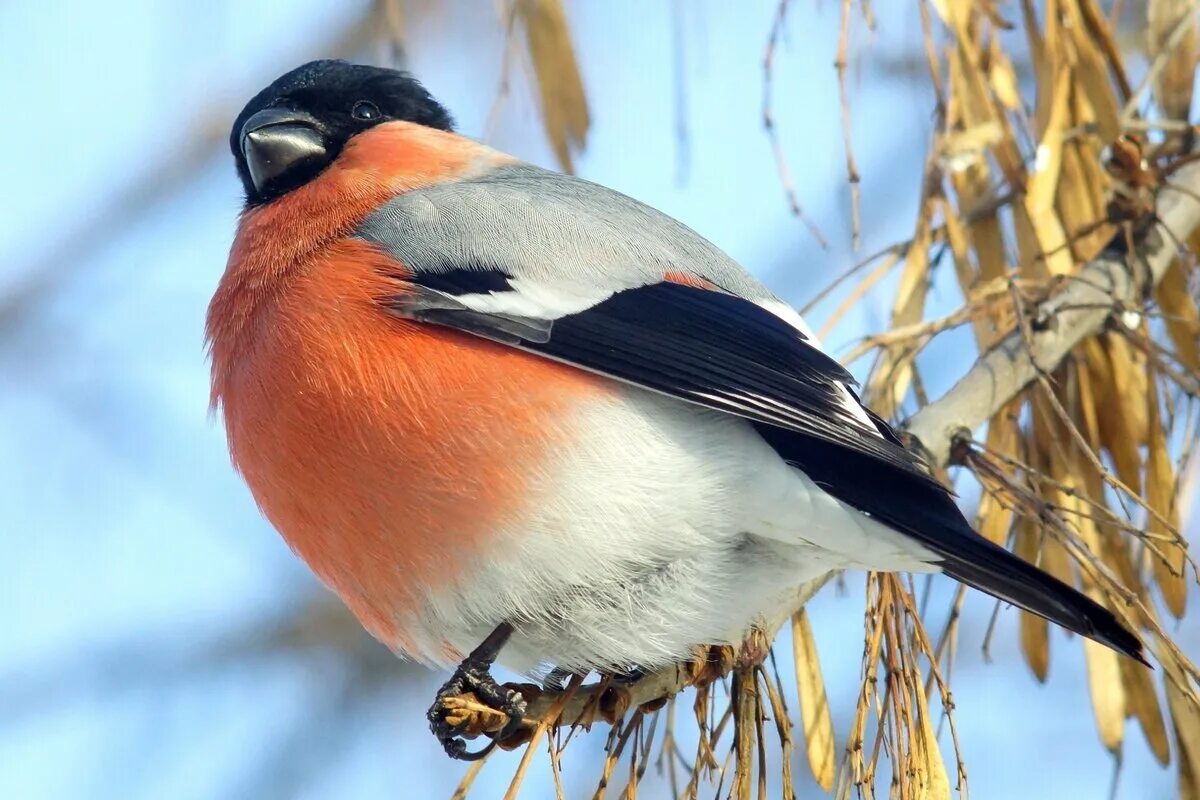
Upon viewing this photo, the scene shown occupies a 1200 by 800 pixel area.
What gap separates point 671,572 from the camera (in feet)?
6.79

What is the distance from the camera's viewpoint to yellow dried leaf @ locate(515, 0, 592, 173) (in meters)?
2.18

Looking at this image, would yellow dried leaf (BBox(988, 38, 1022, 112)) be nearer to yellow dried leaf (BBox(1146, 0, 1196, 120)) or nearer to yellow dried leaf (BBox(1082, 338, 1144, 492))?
yellow dried leaf (BBox(1146, 0, 1196, 120))

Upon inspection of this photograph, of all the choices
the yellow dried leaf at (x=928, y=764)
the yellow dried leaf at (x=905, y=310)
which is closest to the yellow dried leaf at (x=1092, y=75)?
the yellow dried leaf at (x=905, y=310)

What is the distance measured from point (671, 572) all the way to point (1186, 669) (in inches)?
28.2

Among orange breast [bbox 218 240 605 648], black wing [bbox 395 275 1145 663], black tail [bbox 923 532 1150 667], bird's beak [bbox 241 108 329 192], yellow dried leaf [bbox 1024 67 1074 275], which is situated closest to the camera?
black tail [bbox 923 532 1150 667]

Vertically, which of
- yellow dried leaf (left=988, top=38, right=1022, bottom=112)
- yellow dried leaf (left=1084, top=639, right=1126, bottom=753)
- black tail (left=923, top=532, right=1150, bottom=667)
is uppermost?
yellow dried leaf (left=988, top=38, right=1022, bottom=112)

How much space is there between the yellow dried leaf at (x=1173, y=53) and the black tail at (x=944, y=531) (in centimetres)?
Result: 86

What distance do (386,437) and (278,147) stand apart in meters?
0.84

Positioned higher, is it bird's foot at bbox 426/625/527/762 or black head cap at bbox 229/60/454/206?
black head cap at bbox 229/60/454/206

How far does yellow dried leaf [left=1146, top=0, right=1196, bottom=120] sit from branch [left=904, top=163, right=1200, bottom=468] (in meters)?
0.12

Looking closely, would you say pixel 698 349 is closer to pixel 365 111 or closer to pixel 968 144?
pixel 968 144

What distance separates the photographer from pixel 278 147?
2.61 m

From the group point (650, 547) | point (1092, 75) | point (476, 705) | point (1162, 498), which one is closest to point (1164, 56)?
point (1092, 75)

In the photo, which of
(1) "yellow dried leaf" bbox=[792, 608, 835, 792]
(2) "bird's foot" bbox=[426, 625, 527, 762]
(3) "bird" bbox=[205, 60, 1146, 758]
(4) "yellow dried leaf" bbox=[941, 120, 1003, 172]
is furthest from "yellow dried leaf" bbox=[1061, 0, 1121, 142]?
(2) "bird's foot" bbox=[426, 625, 527, 762]
